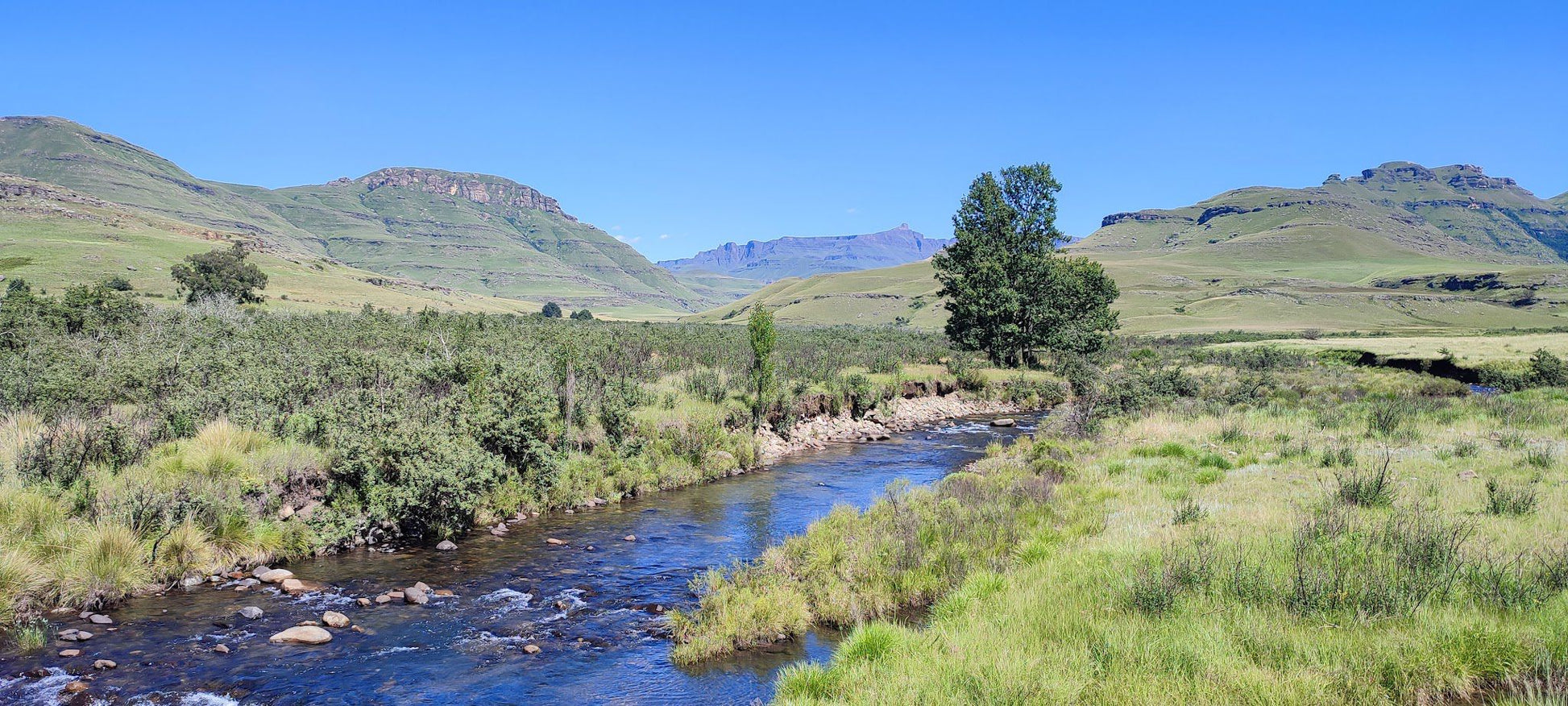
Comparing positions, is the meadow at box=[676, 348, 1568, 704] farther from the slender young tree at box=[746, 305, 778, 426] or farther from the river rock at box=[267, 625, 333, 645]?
the slender young tree at box=[746, 305, 778, 426]

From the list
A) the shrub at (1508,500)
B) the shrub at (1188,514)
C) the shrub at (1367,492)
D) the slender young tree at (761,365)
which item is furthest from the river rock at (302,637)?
the slender young tree at (761,365)

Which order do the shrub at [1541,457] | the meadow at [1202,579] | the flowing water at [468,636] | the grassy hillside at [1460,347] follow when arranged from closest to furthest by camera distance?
the meadow at [1202,579]
the flowing water at [468,636]
the shrub at [1541,457]
the grassy hillside at [1460,347]

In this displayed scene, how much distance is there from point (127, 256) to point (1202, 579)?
11565 cm

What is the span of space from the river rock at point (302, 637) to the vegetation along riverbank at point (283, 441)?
282 centimetres

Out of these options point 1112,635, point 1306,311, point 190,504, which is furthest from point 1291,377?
point 1306,311

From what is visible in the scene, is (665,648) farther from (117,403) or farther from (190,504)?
(117,403)

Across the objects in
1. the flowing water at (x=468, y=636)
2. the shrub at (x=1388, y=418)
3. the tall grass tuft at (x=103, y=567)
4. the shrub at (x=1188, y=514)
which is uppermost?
the shrub at (x=1388, y=418)

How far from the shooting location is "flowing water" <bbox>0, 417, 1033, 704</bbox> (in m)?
9.19

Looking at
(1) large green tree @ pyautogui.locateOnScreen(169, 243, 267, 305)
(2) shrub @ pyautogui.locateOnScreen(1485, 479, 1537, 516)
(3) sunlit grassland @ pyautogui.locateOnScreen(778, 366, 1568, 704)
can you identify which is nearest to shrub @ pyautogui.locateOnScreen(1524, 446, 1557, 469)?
(3) sunlit grassland @ pyautogui.locateOnScreen(778, 366, 1568, 704)

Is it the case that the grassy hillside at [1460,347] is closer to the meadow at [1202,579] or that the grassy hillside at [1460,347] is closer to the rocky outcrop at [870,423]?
the rocky outcrop at [870,423]

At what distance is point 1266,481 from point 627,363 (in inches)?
1017

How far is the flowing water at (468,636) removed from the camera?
9.19 meters

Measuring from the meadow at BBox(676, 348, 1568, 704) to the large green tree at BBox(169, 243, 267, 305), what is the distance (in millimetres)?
66186

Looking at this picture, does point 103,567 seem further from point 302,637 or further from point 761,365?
point 761,365
